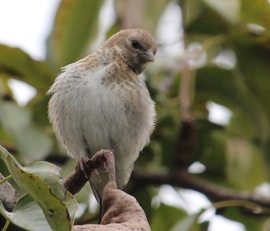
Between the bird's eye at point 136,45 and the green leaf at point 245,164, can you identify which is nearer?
the bird's eye at point 136,45

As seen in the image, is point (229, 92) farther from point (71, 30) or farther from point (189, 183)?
point (71, 30)

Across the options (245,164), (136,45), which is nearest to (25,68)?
(136,45)

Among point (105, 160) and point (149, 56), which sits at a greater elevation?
point (105, 160)

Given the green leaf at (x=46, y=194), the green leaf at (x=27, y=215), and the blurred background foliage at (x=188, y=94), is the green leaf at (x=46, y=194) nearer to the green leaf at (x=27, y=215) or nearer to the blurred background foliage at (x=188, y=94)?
the green leaf at (x=27, y=215)

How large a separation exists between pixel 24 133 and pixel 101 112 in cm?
79

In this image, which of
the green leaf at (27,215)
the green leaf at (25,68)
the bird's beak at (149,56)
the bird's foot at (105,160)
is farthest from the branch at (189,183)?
the green leaf at (27,215)

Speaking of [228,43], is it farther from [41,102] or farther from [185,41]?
[41,102]

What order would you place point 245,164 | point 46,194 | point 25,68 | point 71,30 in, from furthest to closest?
point 245,164, point 71,30, point 25,68, point 46,194

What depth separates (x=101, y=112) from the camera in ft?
13.4

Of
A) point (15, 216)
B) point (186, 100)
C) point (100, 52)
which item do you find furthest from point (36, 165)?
point (186, 100)

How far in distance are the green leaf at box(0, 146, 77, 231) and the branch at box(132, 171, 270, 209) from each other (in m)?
2.48

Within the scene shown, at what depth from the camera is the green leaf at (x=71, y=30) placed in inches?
201

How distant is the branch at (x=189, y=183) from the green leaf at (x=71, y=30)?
0.82 meters

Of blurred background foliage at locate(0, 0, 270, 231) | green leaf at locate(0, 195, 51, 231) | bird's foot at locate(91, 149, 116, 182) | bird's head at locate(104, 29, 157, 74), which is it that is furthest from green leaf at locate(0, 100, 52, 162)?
green leaf at locate(0, 195, 51, 231)
